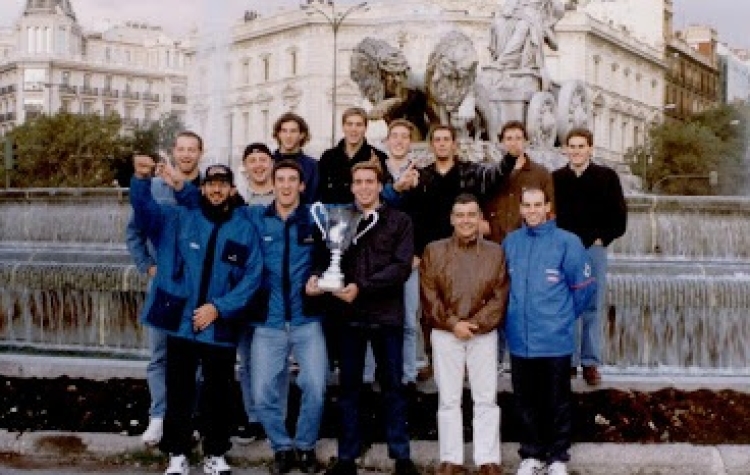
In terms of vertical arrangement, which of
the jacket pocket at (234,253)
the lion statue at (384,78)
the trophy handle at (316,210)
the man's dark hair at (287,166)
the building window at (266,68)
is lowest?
the jacket pocket at (234,253)

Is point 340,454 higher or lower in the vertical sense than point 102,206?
lower

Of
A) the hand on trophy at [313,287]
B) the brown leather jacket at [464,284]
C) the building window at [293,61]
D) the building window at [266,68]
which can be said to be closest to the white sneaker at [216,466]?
the hand on trophy at [313,287]

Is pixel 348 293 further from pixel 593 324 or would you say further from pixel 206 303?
pixel 593 324

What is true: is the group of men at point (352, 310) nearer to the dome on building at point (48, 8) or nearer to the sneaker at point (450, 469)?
the sneaker at point (450, 469)

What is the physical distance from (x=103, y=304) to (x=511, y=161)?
24.3ft

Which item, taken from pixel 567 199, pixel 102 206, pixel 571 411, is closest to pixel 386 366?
pixel 571 411

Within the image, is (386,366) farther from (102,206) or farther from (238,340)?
(102,206)

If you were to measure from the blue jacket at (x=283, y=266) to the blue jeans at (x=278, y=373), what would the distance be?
0.29 ft

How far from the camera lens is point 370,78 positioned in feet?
62.2

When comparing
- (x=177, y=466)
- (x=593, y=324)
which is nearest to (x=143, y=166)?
(x=177, y=466)

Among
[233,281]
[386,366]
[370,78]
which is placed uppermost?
[370,78]

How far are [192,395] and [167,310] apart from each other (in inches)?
21.6

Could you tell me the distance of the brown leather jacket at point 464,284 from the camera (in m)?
8.12

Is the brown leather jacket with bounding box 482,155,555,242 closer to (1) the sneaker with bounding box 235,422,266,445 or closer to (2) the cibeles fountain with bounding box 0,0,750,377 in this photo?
(1) the sneaker with bounding box 235,422,266,445
